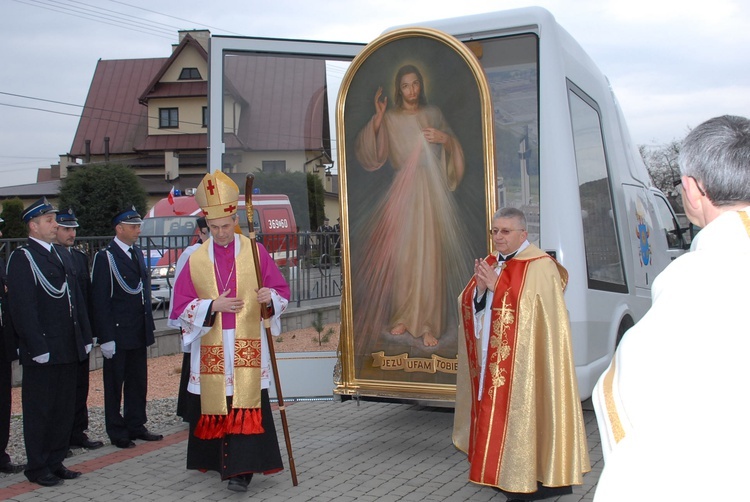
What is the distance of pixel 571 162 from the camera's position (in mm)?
5844

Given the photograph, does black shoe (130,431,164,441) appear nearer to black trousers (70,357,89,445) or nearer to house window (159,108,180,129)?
black trousers (70,357,89,445)

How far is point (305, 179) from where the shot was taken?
738cm

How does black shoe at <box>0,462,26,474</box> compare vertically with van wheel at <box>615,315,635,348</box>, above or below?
below

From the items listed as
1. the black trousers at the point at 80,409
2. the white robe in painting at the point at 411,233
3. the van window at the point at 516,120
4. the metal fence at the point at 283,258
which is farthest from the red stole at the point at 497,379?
the metal fence at the point at 283,258

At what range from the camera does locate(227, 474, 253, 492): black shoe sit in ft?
17.3

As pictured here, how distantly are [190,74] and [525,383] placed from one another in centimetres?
3857

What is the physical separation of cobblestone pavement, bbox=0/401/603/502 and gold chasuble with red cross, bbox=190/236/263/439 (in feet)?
1.56

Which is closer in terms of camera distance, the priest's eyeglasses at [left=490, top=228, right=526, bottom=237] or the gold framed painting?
the priest's eyeglasses at [left=490, top=228, right=526, bottom=237]

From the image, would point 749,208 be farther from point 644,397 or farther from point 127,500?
point 127,500

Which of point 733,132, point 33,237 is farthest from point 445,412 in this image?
point 733,132

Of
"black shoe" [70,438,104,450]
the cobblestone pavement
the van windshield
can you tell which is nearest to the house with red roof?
the van windshield

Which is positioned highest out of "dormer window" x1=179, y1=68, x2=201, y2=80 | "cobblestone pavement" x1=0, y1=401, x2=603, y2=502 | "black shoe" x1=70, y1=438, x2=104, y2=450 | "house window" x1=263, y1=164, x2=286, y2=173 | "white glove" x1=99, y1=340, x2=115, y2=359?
"dormer window" x1=179, y1=68, x2=201, y2=80

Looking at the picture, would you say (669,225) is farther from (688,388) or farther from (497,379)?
(688,388)

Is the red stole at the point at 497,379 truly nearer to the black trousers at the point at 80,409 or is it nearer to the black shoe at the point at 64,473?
the black shoe at the point at 64,473
